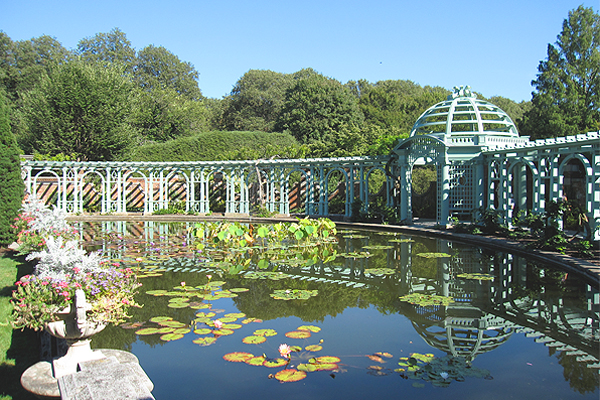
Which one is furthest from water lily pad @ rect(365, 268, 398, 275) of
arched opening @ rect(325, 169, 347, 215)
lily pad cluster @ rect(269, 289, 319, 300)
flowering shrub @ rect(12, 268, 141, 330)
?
arched opening @ rect(325, 169, 347, 215)

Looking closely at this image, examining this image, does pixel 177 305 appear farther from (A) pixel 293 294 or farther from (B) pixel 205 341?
(A) pixel 293 294

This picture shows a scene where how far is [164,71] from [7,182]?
40.0m

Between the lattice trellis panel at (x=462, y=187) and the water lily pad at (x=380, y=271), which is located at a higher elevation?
the lattice trellis panel at (x=462, y=187)

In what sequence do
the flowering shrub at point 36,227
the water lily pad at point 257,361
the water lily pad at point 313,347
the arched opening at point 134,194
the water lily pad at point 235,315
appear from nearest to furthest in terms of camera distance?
the water lily pad at point 257,361 → the water lily pad at point 313,347 → the water lily pad at point 235,315 → the flowering shrub at point 36,227 → the arched opening at point 134,194

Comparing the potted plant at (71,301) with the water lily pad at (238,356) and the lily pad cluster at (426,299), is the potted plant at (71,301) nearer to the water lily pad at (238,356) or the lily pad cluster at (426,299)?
the water lily pad at (238,356)

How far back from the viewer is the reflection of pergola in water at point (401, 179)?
40.8 ft

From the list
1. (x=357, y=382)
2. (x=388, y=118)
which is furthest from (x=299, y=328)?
(x=388, y=118)

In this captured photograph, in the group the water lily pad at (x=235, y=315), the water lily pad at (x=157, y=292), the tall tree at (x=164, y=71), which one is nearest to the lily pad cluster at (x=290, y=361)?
the water lily pad at (x=235, y=315)

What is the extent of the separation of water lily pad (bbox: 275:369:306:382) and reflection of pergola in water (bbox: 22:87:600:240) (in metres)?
8.24

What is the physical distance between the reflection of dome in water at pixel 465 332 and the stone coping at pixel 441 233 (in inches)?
118

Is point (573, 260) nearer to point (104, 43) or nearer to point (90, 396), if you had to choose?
point (90, 396)

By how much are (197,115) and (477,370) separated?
38.2 m

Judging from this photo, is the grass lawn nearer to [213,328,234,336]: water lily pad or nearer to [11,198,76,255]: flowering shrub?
[213,328,234,336]: water lily pad

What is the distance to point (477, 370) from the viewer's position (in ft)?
13.5
